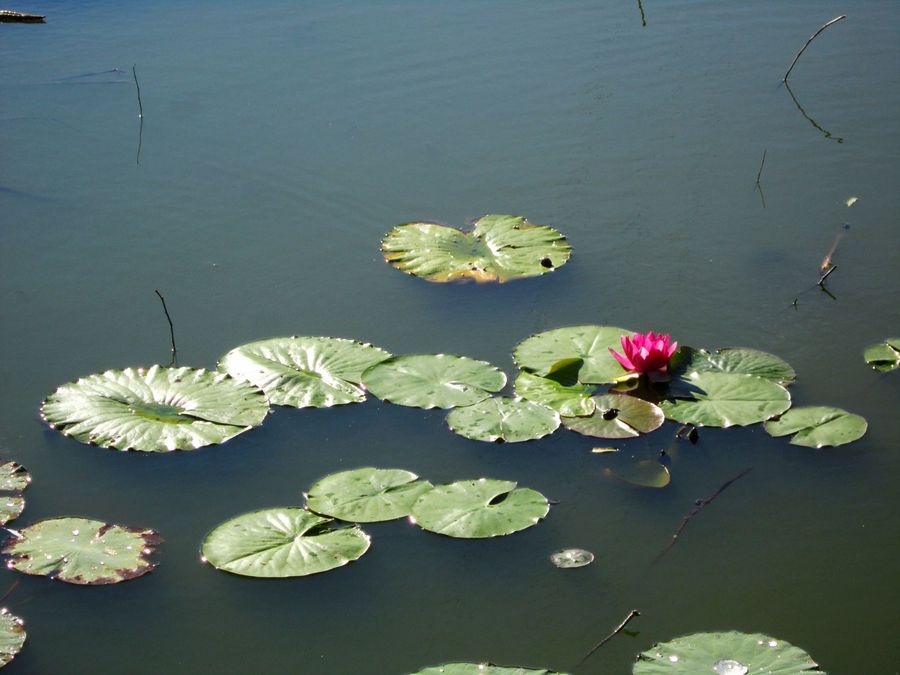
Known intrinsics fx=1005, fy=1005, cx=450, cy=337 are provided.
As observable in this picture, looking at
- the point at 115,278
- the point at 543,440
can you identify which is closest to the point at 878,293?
the point at 543,440

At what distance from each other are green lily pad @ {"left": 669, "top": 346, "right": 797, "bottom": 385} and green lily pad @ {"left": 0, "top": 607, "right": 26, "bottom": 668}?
2472 millimetres

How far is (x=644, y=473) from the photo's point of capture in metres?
3.56

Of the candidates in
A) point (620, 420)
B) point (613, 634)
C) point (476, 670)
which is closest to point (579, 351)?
point (620, 420)

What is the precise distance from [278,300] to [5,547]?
1702mm

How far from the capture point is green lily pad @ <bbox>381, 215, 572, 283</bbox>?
457 cm

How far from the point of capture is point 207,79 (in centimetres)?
644

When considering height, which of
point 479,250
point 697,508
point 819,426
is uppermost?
point 479,250

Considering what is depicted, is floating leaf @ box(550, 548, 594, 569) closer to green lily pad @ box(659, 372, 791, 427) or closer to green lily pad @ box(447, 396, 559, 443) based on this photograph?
green lily pad @ box(447, 396, 559, 443)

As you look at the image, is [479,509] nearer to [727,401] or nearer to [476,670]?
[476,670]

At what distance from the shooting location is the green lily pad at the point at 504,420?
363 cm

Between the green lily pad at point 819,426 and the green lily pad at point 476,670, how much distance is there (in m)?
1.45

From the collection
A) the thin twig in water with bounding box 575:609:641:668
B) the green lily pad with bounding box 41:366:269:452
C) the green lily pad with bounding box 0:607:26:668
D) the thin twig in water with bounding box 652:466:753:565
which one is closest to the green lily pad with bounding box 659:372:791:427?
the thin twig in water with bounding box 652:466:753:565

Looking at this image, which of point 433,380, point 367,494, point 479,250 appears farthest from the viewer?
point 479,250

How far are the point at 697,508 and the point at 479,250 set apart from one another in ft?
5.78
